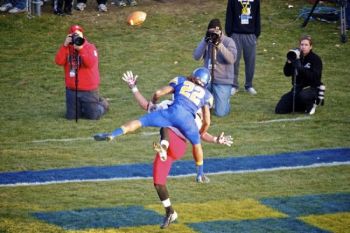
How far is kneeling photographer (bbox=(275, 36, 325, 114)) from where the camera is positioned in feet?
61.9

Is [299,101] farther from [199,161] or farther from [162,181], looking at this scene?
[162,181]

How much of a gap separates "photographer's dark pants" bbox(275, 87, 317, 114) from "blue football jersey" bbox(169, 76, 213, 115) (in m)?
5.85

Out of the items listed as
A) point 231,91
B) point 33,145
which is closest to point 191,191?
point 33,145

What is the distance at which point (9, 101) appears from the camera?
20.8 metres

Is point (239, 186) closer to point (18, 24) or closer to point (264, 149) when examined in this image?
point (264, 149)

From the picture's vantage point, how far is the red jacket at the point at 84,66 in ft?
60.9

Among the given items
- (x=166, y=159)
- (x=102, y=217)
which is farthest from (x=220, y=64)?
(x=166, y=159)

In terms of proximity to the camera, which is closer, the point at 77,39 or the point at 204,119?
the point at 204,119

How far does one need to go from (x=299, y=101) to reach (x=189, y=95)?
6207mm

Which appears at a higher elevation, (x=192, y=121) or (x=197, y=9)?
(x=192, y=121)

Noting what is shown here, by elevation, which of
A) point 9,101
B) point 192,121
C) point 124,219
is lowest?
point 9,101

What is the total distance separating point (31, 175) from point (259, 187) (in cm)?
332

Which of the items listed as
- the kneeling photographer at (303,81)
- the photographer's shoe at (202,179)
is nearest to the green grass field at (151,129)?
the photographer's shoe at (202,179)

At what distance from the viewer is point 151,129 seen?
61.7 feet
